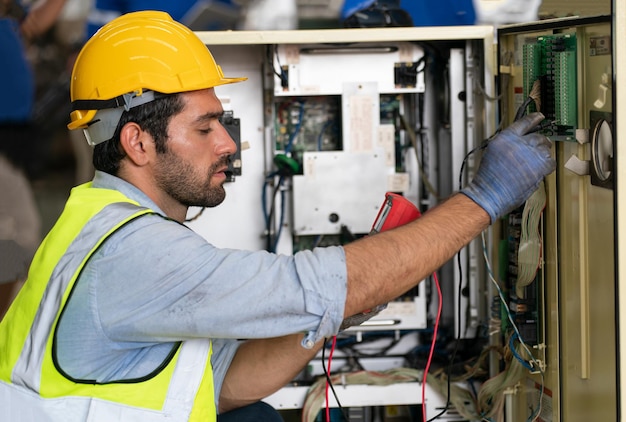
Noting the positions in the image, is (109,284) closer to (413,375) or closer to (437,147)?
(413,375)

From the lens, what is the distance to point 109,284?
1.56 metres

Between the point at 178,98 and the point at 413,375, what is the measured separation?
1.22 m

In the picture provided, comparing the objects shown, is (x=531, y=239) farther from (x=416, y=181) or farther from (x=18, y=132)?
(x=18, y=132)

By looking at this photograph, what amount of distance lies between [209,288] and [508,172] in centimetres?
57

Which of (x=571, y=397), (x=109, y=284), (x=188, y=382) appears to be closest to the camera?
(x=109, y=284)

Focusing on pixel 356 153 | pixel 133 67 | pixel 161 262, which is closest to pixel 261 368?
pixel 161 262

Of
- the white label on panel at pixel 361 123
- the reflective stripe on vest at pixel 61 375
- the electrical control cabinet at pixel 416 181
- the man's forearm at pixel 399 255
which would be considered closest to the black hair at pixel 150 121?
the reflective stripe on vest at pixel 61 375

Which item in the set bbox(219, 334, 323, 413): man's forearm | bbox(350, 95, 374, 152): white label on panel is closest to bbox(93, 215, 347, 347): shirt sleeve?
bbox(219, 334, 323, 413): man's forearm

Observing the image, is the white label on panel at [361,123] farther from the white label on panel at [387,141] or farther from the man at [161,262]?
the man at [161,262]

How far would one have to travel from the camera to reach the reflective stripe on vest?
1.61 m

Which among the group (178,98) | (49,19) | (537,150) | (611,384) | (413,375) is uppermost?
(49,19)

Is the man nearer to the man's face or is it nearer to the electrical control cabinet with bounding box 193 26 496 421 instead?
the man's face

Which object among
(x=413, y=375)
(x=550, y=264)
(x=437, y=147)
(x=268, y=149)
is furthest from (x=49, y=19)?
(x=550, y=264)

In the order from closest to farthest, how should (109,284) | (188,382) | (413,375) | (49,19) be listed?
1. (109,284)
2. (188,382)
3. (413,375)
4. (49,19)
